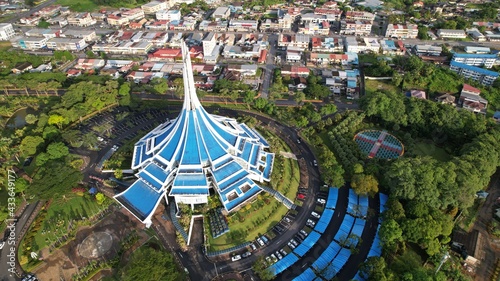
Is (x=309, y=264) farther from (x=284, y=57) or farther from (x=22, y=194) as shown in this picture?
(x=284, y=57)

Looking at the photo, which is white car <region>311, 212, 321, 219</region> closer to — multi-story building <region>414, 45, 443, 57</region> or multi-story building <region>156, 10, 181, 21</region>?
multi-story building <region>414, 45, 443, 57</region>

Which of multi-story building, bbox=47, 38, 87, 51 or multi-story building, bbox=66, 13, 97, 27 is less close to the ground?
multi-story building, bbox=66, 13, 97, 27

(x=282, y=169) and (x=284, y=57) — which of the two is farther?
(x=284, y=57)

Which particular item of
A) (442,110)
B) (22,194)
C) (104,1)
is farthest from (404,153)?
(104,1)

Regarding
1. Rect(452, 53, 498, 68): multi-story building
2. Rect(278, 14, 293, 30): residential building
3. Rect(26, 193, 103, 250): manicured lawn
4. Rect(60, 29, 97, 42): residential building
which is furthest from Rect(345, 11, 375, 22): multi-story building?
Rect(26, 193, 103, 250): manicured lawn

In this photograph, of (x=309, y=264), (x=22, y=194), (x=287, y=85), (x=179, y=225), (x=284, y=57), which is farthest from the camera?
(x=284, y=57)

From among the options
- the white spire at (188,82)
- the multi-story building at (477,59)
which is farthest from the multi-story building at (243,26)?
the white spire at (188,82)
